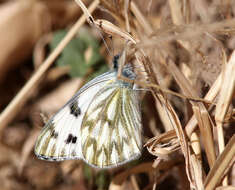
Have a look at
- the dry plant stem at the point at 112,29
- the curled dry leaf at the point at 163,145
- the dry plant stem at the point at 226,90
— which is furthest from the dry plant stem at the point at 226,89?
the dry plant stem at the point at 112,29

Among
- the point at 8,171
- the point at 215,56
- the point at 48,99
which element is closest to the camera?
the point at 215,56

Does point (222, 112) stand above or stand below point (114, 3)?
below

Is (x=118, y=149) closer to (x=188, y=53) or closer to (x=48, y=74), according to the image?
(x=188, y=53)

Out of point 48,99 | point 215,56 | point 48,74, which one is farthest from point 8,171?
point 215,56

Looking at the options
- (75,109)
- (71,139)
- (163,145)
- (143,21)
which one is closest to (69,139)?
(71,139)

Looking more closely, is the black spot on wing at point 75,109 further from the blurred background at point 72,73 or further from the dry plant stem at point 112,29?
the dry plant stem at point 112,29

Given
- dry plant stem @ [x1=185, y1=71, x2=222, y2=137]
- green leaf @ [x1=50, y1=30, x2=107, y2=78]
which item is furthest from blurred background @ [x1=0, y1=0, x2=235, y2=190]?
dry plant stem @ [x1=185, y1=71, x2=222, y2=137]
